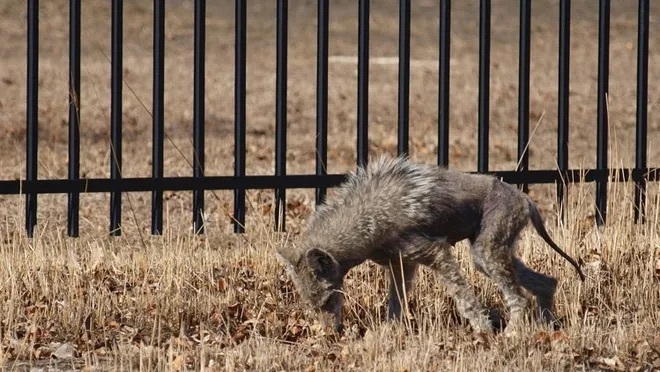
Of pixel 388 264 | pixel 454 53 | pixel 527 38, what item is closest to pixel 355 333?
pixel 388 264

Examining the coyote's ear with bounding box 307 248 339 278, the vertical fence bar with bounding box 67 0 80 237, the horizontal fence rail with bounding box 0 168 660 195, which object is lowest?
the coyote's ear with bounding box 307 248 339 278

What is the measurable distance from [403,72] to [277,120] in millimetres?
963

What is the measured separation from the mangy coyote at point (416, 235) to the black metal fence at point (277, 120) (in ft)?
6.08

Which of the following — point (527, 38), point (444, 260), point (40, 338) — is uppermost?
point (527, 38)

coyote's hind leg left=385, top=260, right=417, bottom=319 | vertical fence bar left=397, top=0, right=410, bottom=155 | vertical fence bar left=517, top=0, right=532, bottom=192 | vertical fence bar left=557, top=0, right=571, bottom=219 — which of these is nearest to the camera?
coyote's hind leg left=385, top=260, right=417, bottom=319

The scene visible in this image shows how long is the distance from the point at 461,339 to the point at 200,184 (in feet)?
8.91

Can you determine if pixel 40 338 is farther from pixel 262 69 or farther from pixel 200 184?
pixel 262 69

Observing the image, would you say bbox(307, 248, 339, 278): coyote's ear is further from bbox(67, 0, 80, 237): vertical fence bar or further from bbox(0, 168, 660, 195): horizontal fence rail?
bbox(67, 0, 80, 237): vertical fence bar

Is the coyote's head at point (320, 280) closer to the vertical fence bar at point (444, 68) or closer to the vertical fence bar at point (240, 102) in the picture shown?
the vertical fence bar at point (240, 102)

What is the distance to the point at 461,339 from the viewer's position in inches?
258

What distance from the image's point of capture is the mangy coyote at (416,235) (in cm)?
665

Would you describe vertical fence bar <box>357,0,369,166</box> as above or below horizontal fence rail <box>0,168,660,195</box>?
above

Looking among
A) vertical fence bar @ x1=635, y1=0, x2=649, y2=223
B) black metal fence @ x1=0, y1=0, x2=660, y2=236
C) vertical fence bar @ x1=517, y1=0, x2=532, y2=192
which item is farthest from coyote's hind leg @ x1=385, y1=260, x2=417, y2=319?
vertical fence bar @ x1=635, y1=0, x2=649, y2=223

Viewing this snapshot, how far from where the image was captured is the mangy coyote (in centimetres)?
665
